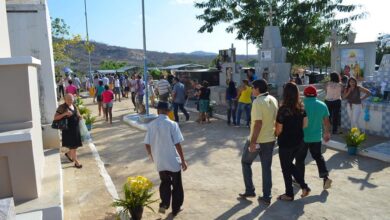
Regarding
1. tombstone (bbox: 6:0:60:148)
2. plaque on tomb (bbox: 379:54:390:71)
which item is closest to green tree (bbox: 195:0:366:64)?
plaque on tomb (bbox: 379:54:390:71)

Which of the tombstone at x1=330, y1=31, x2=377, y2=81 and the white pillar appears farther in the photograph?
the tombstone at x1=330, y1=31, x2=377, y2=81

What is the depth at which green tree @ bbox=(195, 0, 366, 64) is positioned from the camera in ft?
66.1

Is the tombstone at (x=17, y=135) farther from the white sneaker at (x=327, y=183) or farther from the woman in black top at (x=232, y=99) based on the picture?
the woman in black top at (x=232, y=99)

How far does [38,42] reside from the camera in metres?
8.54

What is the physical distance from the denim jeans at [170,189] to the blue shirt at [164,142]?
0.13 meters

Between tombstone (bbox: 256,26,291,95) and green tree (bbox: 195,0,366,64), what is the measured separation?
3785 millimetres

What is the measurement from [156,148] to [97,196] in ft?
6.12

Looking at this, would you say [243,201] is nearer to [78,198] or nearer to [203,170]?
[203,170]

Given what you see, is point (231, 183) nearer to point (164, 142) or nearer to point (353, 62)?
point (164, 142)

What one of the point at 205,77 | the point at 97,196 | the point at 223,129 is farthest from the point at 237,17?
the point at 97,196

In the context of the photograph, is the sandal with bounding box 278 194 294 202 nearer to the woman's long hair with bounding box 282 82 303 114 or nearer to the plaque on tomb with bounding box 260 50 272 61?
the woman's long hair with bounding box 282 82 303 114

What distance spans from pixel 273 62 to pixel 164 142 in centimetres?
1307

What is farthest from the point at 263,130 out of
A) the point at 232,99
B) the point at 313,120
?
the point at 232,99

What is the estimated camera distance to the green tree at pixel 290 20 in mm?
20141
